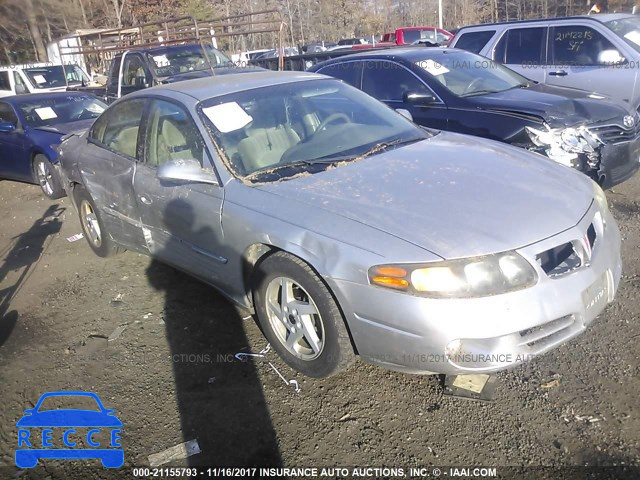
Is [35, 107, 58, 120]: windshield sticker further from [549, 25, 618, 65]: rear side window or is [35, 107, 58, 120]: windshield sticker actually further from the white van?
the white van

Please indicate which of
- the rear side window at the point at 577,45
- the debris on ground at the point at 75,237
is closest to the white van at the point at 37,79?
the debris on ground at the point at 75,237

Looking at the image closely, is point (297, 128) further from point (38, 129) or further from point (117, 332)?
point (38, 129)

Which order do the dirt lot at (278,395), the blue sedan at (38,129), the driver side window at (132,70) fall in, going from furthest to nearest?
the driver side window at (132,70) < the blue sedan at (38,129) < the dirt lot at (278,395)

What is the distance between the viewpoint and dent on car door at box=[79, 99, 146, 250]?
4.02 m

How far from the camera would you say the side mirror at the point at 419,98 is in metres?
5.43

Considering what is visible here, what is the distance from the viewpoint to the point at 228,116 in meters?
3.50

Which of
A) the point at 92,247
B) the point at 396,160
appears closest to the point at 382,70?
the point at 396,160

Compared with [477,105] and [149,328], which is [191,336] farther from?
[477,105]

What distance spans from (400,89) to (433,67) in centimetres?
43

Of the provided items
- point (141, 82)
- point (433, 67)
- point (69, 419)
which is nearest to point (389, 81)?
point (433, 67)

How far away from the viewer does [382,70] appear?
6.11 metres

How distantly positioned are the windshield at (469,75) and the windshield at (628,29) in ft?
6.79

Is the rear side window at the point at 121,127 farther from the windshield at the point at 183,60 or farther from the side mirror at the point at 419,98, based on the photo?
the windshield at the point at 183,60

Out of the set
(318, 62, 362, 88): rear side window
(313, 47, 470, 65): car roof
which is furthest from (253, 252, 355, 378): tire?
(318, 62, 362, 88): rear side window
